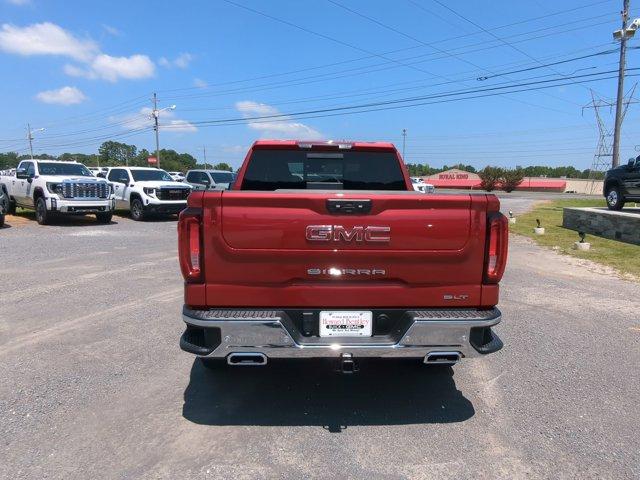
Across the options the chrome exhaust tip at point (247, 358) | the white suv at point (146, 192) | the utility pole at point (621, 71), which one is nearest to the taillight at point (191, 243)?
the chrome exhaust tip at point (247, 358)

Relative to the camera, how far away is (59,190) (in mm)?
15867

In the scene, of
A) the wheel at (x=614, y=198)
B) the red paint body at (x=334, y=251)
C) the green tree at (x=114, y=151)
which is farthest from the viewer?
the green tree at (x=114, y=151)

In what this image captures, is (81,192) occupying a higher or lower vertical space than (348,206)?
lower

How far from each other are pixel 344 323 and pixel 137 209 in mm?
16884

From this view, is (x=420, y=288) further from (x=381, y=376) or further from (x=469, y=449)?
(x=381, y=376)

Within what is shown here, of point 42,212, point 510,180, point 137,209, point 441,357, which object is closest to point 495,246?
point 441,357

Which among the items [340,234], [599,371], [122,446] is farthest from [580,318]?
[122,446]

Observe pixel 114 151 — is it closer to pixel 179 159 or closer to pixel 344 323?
pixel 179 159

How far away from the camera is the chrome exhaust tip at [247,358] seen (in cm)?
319

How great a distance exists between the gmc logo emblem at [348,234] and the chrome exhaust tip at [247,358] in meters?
0.82

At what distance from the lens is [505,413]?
3643 mm

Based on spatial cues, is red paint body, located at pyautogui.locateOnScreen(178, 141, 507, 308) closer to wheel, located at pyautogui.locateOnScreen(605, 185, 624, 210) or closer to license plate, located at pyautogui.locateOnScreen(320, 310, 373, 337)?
license plate, located at pyautogui.locateOnScreen(320, 310, 373, 337)

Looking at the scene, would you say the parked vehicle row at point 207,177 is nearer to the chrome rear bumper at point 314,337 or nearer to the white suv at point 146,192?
the white suv at point 146,192

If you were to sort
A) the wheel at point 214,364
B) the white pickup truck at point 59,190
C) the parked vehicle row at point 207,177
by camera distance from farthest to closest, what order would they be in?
1. the parked vehicle row at point 207,177
2. the white pickup truck at point 59,190
3. the wheel at point 214,364
